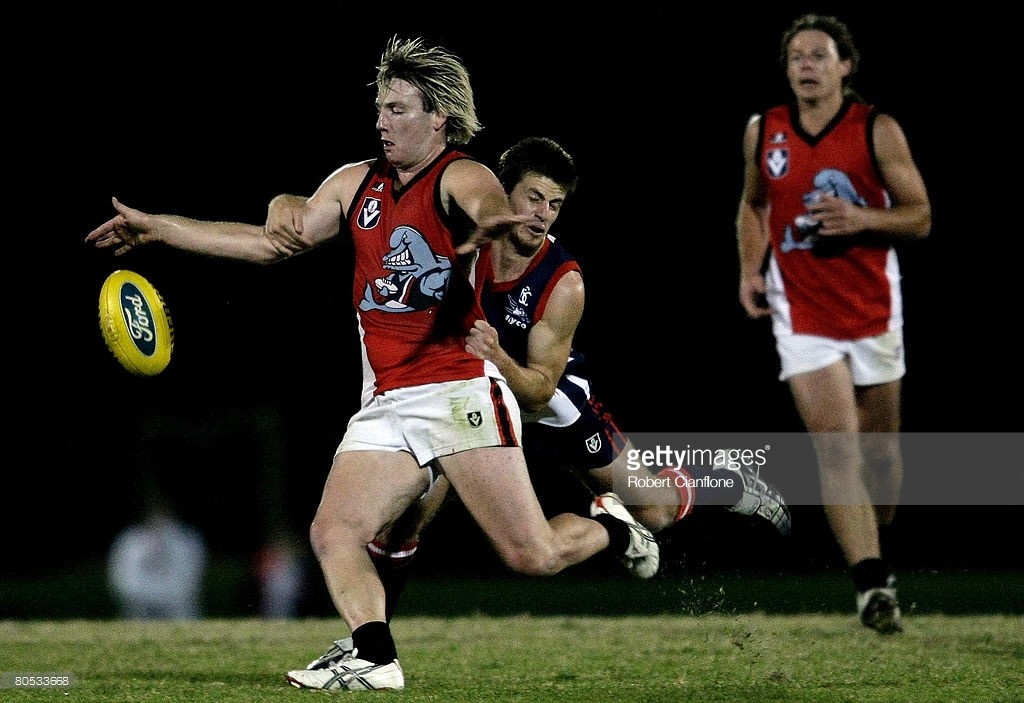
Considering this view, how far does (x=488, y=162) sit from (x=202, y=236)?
5673mm

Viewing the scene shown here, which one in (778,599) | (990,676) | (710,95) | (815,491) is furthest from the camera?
(710,95)

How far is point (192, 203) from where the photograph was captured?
30.7 feet

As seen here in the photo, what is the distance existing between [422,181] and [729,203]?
628cm

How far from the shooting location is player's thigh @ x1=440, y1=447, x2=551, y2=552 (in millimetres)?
3756

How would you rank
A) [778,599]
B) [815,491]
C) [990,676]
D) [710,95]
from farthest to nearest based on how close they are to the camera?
1. [710,95]
2. [815,491]
3. [778,599]
4. [990,676]

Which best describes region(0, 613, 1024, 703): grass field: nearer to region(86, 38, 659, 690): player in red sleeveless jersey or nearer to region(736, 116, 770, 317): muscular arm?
region(86, 38, 659, 690): player in red sleeveless jersey

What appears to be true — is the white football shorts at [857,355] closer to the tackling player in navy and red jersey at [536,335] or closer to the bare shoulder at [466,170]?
the tackling player in navy and red jersey at [536,335]

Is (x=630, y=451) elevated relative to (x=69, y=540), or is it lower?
elevated

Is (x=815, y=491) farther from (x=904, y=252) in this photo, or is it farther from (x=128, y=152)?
(x=128, y=152)

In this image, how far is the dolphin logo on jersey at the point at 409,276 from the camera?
380cm

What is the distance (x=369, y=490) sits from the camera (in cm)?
376

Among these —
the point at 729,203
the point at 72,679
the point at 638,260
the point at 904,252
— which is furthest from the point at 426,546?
the point at 72,679

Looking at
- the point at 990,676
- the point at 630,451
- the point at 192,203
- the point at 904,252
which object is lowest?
the point at 990,676

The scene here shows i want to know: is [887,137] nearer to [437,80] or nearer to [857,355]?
[857,355]
